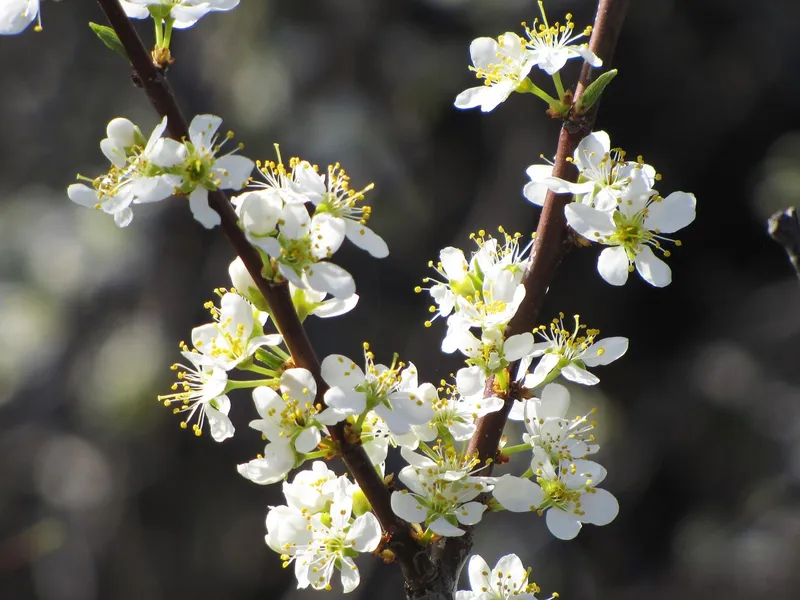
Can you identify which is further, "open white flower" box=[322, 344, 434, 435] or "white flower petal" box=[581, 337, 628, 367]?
"white flower petal" box=[581, 337, 628, 367]

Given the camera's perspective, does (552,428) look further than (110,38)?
Yes

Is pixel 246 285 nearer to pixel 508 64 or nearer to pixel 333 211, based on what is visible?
pixel 333 211

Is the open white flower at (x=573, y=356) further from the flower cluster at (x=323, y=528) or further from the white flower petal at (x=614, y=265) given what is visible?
the flower cluster at (x=323, y=528)

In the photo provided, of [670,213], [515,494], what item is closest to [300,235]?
[515,494]

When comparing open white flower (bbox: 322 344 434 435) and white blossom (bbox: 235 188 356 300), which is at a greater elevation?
white blossom (bbox: 235 188 356 300)

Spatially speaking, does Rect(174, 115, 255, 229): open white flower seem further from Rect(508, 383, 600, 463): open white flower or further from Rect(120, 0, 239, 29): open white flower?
Rect(508, 383, 600, 463): open white flower

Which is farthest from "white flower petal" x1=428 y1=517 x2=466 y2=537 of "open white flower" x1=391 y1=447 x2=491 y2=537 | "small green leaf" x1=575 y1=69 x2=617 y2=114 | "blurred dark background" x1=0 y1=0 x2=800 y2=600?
"blurred dark background" x1=0 y1=0 x2=800 y2=600

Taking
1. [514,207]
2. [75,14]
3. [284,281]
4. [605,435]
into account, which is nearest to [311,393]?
[284,281]
